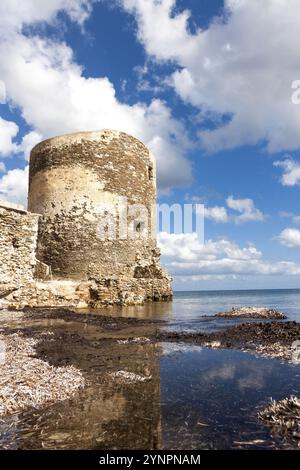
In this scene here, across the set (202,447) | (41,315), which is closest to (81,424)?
(202,447)

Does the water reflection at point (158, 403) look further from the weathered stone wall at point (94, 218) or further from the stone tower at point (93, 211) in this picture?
the stone tower at point (93, 211)

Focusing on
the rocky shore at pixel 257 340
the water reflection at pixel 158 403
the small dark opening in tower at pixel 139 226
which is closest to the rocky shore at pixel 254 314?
the rocky shore at pixel 257 340

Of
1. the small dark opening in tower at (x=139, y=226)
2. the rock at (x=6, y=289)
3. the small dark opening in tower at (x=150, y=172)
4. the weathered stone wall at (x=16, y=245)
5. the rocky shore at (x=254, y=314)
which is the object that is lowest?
the rocky shore at (x=254, y=314)

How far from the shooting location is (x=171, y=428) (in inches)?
104

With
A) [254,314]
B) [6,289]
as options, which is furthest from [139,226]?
[254,314]

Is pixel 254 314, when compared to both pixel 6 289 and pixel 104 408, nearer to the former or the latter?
pixel 6 289

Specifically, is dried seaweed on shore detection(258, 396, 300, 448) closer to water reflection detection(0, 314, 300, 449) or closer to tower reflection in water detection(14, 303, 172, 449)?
water reflection detection(0, 314, 300, 449)

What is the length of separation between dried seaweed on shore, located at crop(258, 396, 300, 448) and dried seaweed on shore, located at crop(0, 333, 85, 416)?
1853 mm

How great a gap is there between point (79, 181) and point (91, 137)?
8.49ft

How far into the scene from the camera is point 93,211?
18.7m

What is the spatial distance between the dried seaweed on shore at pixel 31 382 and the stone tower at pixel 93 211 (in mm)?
12991

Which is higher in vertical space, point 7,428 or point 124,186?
point 124,186

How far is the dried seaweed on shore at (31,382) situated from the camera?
3250 millimetres
